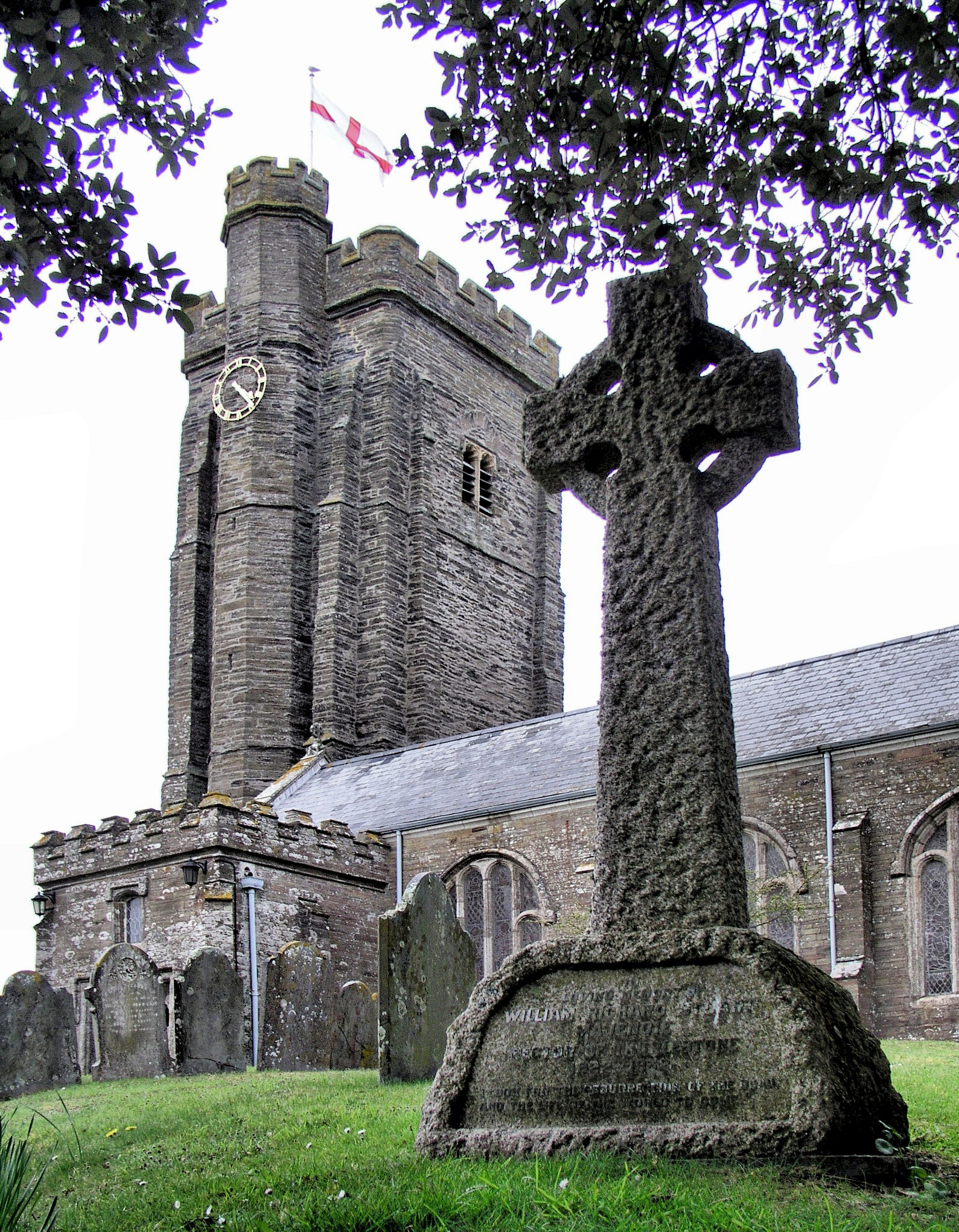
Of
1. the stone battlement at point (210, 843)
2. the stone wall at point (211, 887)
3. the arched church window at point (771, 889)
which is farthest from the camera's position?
the stone battlement at point (210, 843)

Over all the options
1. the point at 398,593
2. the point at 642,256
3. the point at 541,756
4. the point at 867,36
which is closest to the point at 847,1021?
the point at 642,256

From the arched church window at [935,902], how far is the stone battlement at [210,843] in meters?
9.65

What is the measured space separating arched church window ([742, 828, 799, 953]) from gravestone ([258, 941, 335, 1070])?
25.9ft

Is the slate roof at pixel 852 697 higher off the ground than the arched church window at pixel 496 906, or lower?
higher

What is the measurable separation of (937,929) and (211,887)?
1092cm

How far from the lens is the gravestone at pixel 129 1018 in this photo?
14.0 metres

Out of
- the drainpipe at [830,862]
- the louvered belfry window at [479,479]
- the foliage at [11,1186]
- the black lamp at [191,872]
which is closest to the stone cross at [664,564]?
the foliage at [11,1186]

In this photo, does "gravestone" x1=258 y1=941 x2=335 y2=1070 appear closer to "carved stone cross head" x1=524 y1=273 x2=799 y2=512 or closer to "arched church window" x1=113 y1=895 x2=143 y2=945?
"carved stone cross head" x1=524 y1=273 x2=799 y2=512

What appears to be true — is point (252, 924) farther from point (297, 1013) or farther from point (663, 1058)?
point (663, 1058)

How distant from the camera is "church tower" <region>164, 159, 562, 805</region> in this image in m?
33.9

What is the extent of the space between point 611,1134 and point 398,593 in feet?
96.1

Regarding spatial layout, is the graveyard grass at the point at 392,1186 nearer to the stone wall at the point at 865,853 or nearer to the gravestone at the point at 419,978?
the gravestone at the point at 419,978

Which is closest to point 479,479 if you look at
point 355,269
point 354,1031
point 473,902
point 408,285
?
point 408,285

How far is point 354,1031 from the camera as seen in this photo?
1412 centimetres
